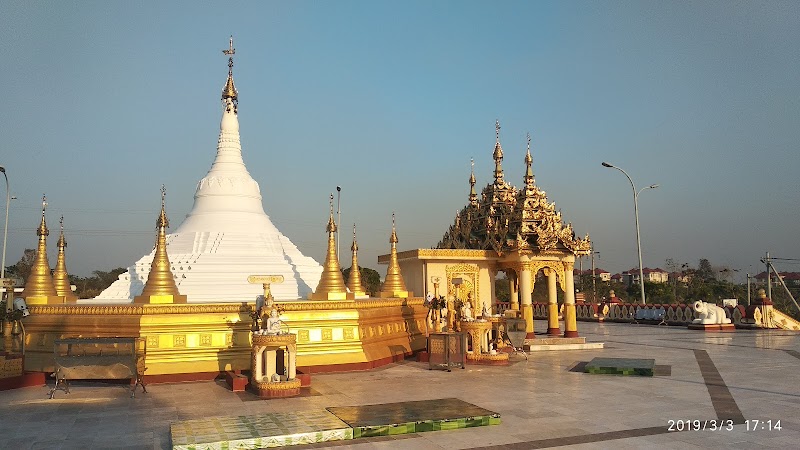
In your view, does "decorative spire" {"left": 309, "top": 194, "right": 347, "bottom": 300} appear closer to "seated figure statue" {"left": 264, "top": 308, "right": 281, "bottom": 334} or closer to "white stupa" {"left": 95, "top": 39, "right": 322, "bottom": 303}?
"white stupa" {"left": 95, "top": 39, "right": 322, "bottom": 303}

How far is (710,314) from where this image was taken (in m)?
31.5

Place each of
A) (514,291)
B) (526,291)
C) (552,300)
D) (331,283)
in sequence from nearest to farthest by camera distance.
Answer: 1. (331,283)
2. (526,291)
3. (552,300)
4. (514,291)

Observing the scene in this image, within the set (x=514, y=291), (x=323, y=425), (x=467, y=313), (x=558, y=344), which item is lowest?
(x=558, y=344)

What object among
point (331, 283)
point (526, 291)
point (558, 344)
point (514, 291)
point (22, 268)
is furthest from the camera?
point (22, 268)

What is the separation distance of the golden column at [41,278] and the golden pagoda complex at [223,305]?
30 mm

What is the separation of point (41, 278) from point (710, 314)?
30.4 m

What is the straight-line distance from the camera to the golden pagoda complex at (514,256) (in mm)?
22516

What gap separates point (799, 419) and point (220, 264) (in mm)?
16045

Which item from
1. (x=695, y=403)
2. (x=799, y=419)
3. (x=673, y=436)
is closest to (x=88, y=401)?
(x=673, y=436)

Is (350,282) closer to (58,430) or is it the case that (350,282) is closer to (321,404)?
(321,404)

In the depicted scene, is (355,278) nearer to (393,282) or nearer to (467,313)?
(393,282)

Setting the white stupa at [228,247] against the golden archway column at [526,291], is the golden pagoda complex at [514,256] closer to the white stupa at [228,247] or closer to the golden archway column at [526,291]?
the golden archway column at [526,291]

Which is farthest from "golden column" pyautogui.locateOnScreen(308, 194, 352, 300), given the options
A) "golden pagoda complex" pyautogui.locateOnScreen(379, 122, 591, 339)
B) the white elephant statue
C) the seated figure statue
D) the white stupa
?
the white elephant statue
